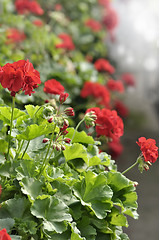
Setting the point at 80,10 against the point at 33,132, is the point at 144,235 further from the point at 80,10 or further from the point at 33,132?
the point at 80,10

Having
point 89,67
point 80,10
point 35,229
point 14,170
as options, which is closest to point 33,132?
point 14,170

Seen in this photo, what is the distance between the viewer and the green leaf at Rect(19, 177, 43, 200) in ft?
3.22

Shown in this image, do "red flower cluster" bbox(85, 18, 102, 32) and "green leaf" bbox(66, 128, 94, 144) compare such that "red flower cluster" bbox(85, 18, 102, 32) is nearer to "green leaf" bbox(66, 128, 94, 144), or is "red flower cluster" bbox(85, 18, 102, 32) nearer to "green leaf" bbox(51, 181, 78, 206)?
"green leaf" bbox(66, 128, 94, 144)

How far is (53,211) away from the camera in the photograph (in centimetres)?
98

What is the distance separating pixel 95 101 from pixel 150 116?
1988mm

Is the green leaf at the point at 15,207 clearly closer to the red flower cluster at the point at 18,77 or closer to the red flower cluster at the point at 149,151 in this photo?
the red flower cluster at the point at 18,77

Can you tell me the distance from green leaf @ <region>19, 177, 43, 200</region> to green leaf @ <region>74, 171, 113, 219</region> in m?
0.12

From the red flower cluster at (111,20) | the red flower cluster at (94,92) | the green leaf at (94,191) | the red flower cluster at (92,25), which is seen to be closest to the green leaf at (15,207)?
the green leaf at (94,191)

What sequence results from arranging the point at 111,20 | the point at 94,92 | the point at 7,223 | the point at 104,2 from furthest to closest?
1. the point at 104,2
2. the point at 111,20
3. the point at 94,92
4. the point at 7,223

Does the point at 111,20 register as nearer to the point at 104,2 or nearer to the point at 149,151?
the point at 104,2

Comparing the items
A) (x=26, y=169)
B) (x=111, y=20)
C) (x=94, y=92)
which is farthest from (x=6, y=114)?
(x=111, y=20)

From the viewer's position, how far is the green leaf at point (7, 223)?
898 millimetres

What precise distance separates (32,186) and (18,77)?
286 millimetres

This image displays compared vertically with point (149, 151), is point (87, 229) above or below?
below
